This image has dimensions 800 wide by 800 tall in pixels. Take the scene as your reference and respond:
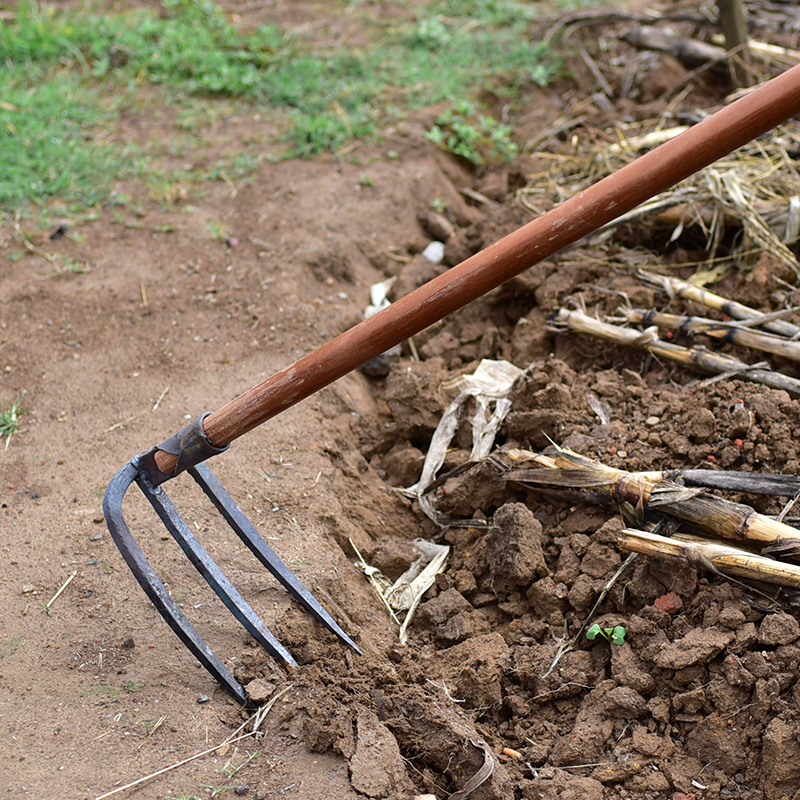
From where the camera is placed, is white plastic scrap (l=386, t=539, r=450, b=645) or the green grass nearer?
white plastic scrap (l=386, t=539, r=450, b=645)

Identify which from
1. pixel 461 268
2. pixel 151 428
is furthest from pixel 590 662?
pixel 151 428

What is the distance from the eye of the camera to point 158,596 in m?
2.10

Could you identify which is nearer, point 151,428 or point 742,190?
point 151,428

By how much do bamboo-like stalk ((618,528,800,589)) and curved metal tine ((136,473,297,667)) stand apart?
41.3 inches

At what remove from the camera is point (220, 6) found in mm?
5871

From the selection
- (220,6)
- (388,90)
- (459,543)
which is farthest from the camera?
(220,6)

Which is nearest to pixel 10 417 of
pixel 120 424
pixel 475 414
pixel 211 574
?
pixel 120 424

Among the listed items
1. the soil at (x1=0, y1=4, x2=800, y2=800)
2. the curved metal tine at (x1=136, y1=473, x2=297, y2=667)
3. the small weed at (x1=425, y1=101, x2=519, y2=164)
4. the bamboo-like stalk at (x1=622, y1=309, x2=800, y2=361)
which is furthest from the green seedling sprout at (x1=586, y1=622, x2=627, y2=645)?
the small weed at (x1=425, y1=101, x2=519, y2=164)

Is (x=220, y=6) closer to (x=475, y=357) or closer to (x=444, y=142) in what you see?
(x=444, y=142)

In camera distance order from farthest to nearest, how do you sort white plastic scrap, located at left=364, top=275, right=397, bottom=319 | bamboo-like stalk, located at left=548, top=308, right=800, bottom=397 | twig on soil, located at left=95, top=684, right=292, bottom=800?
white plastic scrap, located at left=364, top=275, right=397, bottom=319 → bamboo-like stalk, located at left=548, top=308, right=800, bottom=397 → twig on soil, located at left=95, top=684, right=292, bottom=800

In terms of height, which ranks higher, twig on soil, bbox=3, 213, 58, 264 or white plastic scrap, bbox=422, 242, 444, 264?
twig on soil, bbox=3, 213, 58, 264

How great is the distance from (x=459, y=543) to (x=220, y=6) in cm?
496

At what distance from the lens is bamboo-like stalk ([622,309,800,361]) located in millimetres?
2771

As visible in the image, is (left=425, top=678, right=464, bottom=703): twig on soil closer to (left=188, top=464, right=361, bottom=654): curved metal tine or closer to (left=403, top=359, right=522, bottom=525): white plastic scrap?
(left=188, top=464, right=361, bottom=654): curved metal tine
